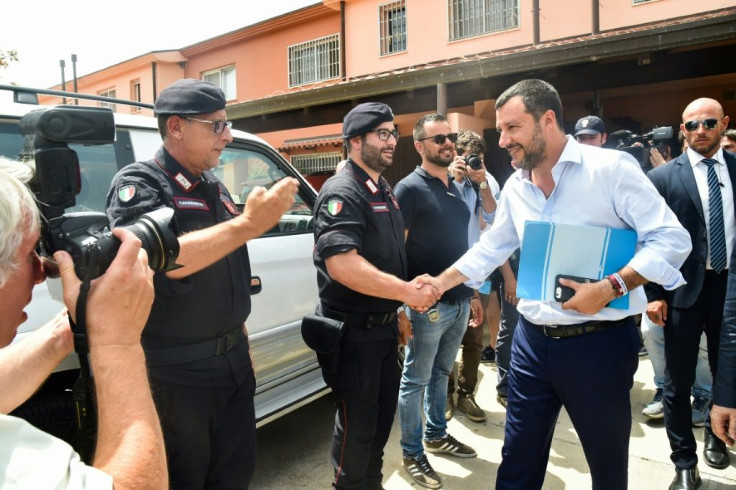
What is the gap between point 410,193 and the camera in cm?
306

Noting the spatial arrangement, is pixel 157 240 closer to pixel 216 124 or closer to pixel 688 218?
pixel 216 124

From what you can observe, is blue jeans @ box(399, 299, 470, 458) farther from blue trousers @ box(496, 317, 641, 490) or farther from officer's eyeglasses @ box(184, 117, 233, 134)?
officer's eyeglasses @ box(184, 117, 233, 134)

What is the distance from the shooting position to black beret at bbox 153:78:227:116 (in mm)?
2023

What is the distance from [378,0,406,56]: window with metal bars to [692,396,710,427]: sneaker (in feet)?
38.2

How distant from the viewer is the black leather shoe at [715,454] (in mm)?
2963

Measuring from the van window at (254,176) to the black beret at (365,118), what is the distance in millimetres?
773

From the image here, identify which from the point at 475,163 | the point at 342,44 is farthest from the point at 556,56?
the point at 342,44

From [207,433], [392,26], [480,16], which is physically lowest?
[207,433]

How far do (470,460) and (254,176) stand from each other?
2.16 metres

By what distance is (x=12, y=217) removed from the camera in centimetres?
98

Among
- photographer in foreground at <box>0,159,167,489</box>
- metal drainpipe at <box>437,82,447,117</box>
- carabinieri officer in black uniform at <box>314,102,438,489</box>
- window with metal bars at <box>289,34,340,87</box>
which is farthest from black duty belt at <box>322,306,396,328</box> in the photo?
window with metal bars at <box>289,34,340,87</box>

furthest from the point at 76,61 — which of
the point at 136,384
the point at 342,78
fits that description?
the point at 136,384

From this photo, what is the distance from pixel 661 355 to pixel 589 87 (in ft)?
18.6

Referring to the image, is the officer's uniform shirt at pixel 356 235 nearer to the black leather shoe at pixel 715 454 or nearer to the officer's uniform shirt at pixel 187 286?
the officer's uniform shirt at pixel 187 286
